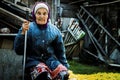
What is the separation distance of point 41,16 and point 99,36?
10.3 meters

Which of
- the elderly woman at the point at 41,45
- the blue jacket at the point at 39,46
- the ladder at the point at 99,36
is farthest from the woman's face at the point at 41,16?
the ladder at the point at 99,36

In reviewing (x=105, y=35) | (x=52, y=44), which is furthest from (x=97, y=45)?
(x=52, y=44)

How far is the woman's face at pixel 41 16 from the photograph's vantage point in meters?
4.91

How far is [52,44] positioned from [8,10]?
191 centimetres

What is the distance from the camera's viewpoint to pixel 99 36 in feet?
49.4

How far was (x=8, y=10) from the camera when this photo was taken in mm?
6742

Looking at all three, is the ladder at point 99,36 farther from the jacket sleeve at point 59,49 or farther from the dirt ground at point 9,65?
the jacket sleeve at point 59,49

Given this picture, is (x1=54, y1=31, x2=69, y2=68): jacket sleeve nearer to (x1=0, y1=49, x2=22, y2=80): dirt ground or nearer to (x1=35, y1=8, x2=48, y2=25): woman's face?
(x1=35, y1=8, x2=48, y2=25): woman's face

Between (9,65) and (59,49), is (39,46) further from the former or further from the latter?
(9,65)

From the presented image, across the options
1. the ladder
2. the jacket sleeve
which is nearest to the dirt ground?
the jacket sleeve

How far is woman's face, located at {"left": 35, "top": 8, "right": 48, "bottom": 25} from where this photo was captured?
4.91m

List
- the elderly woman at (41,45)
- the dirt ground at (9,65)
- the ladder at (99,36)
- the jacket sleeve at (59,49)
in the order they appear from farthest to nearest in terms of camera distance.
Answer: the ladder at (99,36) < the dirt ground at (9,65) < the jacket sleeve at (59,49) < the elderly woman at (41,45)

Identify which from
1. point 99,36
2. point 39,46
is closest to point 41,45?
point 39,46

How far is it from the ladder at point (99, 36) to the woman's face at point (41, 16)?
28.8 ft
